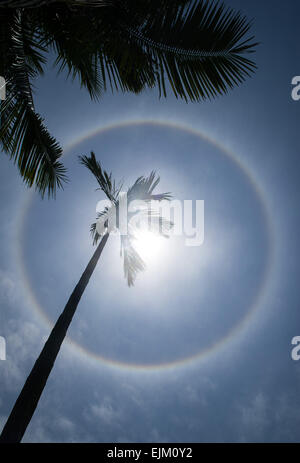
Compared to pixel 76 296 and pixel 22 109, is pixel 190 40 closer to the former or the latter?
pixel 22 109

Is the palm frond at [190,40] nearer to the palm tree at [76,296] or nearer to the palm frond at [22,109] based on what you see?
the palm frond at [22,109]

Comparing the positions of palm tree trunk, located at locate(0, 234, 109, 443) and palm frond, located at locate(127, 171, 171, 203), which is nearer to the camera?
palm tree trunk, located at locate(0, 234, 109, 443)

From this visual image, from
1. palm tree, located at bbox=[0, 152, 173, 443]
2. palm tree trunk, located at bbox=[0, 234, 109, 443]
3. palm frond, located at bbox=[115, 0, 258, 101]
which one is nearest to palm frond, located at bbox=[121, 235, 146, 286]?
palm tree, located at bbox=[0, 152, 173, 443]

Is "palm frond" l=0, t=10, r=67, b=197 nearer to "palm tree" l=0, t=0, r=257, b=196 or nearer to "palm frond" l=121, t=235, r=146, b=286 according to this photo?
"palm tree" l=0, t=0, r=257, b=196

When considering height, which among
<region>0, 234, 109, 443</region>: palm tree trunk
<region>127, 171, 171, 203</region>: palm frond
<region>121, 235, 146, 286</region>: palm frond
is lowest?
<region>0, 234, 109, 443</region>: palm tree trunk

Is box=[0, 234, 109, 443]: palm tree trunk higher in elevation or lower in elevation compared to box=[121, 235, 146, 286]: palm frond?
lower

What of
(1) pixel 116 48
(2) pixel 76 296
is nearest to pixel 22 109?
(1) pixel 116 48

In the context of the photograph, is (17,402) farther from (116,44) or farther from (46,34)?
(46,34)
